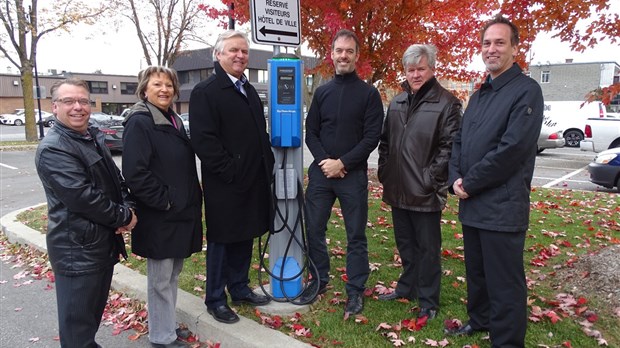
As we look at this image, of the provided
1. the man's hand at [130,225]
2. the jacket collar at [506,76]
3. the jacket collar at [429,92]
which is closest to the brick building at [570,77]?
the jacket collar at [429,92]

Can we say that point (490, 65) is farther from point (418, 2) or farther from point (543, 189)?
point (543, 189)

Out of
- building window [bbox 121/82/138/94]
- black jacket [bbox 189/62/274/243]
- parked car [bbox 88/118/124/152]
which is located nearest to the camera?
black jacket [bbox 189/62/274/243]

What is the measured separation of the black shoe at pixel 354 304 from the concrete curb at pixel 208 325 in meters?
0.59

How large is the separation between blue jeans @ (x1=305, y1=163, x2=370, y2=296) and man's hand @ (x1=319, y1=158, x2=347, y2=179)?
83mm

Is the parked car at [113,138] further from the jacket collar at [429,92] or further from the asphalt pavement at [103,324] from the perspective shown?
the jacket collar at [429,92]

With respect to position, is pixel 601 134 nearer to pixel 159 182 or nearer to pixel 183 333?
pixel 183 333

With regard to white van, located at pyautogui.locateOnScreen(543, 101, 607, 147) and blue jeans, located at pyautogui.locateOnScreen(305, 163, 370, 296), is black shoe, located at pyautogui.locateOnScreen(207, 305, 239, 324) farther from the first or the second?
white van, located at pyautogui.locateOnScreen(543, 101, 607, 147)

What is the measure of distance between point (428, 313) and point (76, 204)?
8.52 ft

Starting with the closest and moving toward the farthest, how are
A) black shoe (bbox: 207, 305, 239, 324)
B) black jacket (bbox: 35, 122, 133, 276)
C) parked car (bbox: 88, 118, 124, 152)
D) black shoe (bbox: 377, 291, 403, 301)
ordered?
black jacket (bbox: 35, 122, 133, 276) < black shoe (bbox: 207, 305, 239, 324) < black shoe (bbox: 377, 291, 403, 301) < parked car (bbox: 88, 118, 124, 152)

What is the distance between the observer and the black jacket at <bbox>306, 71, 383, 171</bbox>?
11.4 feet

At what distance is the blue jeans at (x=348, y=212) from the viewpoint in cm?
354

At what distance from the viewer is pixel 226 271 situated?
349cm

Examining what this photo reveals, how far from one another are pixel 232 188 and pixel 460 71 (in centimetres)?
651

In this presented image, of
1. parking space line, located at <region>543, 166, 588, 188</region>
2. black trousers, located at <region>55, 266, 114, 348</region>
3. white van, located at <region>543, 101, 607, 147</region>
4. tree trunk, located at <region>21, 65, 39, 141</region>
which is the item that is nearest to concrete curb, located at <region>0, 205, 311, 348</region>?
black trousers, located at <region>55, 266, 114, 348</region>
